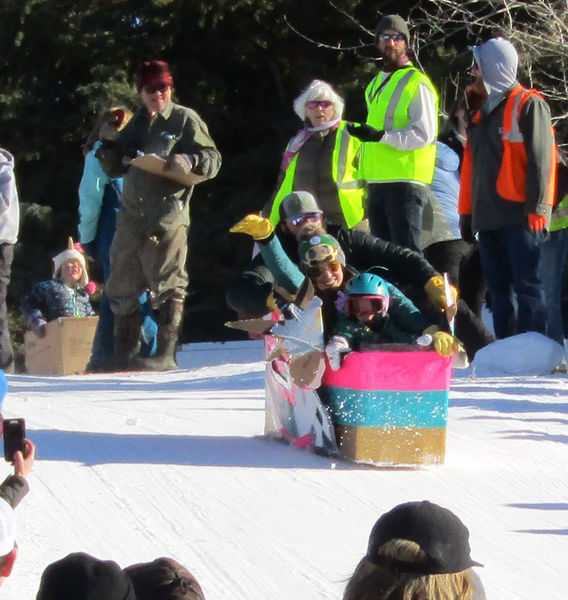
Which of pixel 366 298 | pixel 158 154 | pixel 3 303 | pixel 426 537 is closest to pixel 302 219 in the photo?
pixel 366 298

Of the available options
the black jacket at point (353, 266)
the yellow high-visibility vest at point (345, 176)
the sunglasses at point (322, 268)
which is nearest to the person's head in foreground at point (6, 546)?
the sunglasses at point (322, 268)

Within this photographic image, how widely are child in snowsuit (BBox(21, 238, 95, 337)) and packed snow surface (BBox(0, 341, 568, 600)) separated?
382cm

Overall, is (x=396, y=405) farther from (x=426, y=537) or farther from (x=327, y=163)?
(x=426, y=537)

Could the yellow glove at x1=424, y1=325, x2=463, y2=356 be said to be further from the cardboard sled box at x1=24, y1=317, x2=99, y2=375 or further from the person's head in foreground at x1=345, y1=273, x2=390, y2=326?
the cardboard sled box at x1=24, y1=317, x2=99, y2=375

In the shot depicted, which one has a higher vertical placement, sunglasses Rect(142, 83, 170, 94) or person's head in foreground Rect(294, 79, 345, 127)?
sunglasses Rect(142, 83, 170, 94)

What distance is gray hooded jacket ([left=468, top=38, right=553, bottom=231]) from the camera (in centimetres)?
811

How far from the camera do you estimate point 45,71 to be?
66.7 ft

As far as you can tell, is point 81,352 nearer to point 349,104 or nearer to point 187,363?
point 187,363

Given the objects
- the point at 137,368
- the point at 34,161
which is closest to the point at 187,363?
the point at 137,368

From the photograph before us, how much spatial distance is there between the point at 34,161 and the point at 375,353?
1563 cm

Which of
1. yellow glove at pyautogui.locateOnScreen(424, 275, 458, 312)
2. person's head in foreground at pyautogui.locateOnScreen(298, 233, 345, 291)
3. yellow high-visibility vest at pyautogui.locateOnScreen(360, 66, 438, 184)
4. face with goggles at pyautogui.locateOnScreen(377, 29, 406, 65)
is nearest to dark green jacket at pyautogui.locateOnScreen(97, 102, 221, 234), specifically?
yellow high-visibility vest at pyautogui.locateOnScreen(360, 66, 438, 184)

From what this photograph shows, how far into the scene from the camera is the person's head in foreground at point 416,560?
233 centimetres

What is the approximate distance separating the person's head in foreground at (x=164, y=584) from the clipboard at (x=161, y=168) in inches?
264

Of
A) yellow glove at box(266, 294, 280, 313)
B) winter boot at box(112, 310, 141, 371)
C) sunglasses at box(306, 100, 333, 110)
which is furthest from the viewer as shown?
winter boot at box(112, 310, 141, 371)
